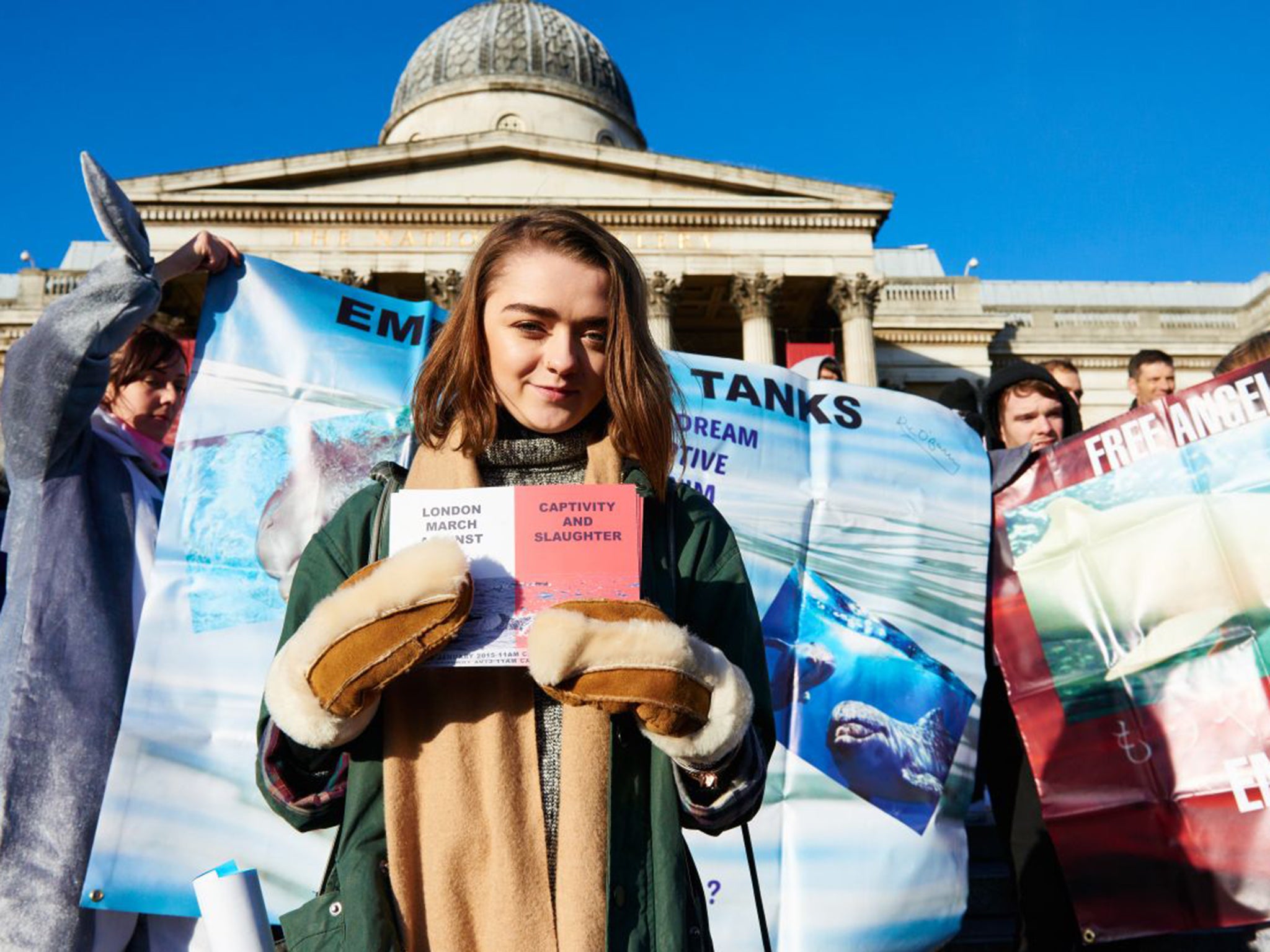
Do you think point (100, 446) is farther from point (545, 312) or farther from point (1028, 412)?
point (1028, 412)

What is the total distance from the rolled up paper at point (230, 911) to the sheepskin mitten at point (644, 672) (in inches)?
16.4

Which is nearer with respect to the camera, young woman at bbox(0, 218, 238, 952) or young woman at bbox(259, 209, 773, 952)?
young woman at bbox(259, 209, 773, 952)

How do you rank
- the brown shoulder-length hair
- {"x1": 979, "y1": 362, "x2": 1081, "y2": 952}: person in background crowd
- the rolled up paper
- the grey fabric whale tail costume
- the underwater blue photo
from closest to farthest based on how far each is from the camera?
1. the rolled up paper
2. the brown shoulder-length hair
3. the grey fabric whale tail costume
4. the underwater blue photo
5. {"x1": 979, "y1": 362, "x2": 1081, "y2": 952}: person in background crowd

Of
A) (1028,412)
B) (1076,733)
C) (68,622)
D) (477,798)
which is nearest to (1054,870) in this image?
(1076,733)

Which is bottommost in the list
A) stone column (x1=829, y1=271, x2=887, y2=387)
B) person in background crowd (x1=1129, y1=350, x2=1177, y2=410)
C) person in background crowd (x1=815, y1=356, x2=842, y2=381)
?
person in background crowd (x1=1129, y1=350, x2=1177, y2=410)

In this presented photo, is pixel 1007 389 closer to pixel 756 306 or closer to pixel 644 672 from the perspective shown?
pixel 644 672

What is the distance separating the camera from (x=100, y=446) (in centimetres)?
311

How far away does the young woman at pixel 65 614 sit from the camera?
2740 millimetres

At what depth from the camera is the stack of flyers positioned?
1577mm

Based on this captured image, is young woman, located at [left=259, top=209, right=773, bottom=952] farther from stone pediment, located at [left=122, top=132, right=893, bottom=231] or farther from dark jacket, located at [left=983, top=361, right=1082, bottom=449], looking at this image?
stone pediment, located at [left=122, top=132, right=893, bottom=231]

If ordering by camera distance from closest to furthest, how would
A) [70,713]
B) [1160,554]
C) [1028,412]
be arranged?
1. [70,713]
2. [1160,554]
3. [1028,412]

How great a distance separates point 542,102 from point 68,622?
35.2 m

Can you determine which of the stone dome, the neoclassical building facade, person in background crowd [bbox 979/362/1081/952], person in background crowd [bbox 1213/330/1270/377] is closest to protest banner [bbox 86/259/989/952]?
person in background crowd [bbox 979/362/1081/952]

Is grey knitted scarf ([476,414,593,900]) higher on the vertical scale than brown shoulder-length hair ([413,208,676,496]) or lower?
lower
